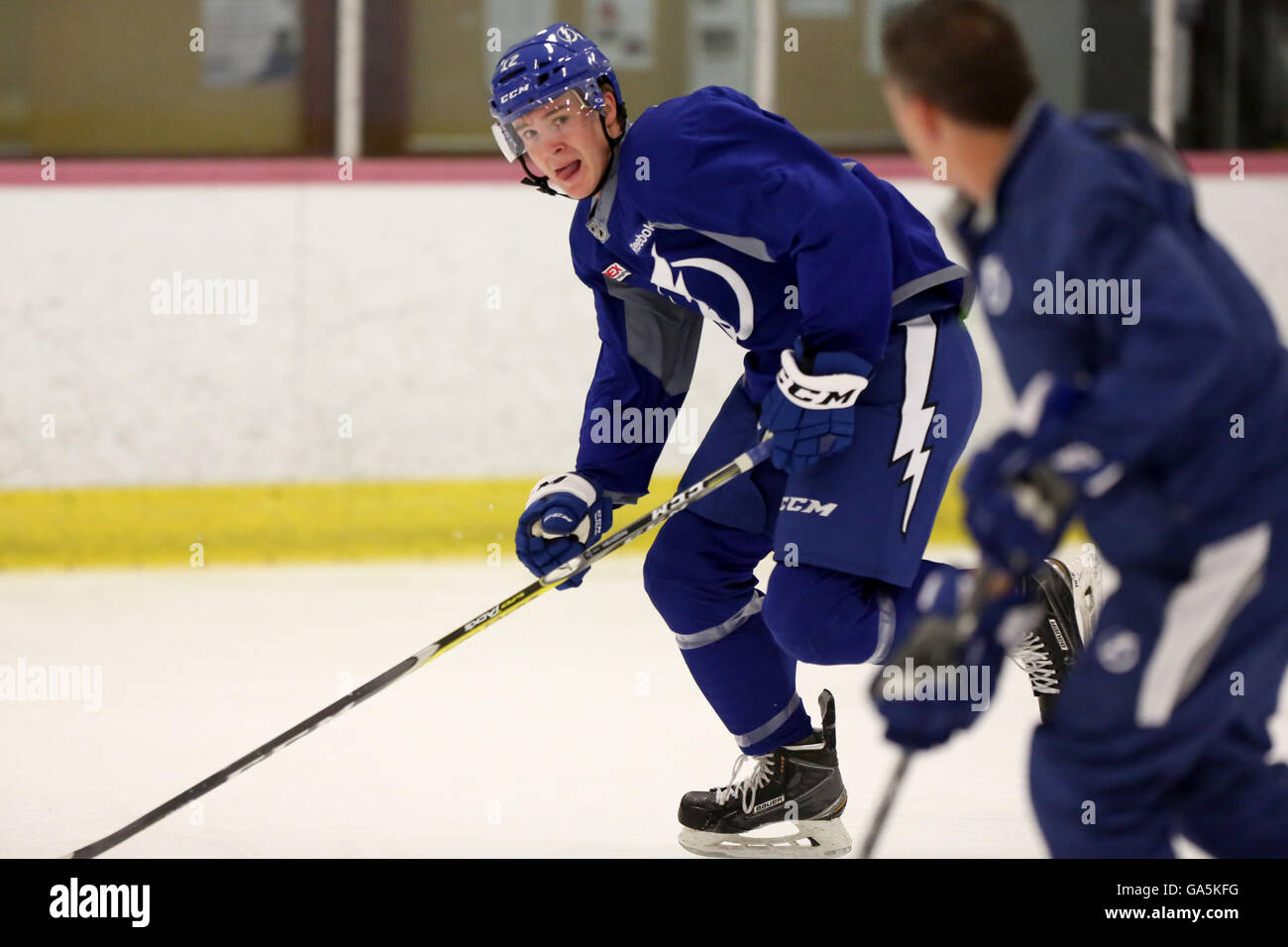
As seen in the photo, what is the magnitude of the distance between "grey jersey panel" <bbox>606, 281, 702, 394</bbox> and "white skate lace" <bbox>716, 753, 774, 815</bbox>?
58 centimetres

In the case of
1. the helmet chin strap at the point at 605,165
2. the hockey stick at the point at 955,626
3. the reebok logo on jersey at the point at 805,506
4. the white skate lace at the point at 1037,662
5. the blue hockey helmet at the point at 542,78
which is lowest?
the white skate lace at the point at 1037,662

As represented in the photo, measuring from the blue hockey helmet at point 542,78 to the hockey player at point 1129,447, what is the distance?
740 millimetres

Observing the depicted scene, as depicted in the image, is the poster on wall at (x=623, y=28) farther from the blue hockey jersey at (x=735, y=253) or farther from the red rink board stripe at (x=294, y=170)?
the blue hockey jersey at (x=735, y=253)

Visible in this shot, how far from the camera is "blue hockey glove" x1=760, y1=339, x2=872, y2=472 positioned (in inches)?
76.7

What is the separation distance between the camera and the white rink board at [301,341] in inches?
168

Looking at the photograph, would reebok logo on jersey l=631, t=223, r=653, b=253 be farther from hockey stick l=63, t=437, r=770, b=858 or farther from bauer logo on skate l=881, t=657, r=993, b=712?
bauer logo on skate l=881, t=657, r=993, b=712

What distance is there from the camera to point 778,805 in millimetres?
2207

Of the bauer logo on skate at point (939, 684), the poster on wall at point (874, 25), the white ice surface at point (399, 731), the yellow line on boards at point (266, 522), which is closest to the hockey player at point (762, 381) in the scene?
the white ice surface at point (399, 731)

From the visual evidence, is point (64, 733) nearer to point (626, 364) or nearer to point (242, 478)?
point (626, 364)

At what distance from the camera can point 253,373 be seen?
4316mm

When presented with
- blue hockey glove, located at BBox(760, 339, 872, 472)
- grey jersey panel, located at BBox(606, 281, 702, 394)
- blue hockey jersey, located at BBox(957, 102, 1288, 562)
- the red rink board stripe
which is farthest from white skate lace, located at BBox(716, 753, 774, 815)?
the red rink board stripe
